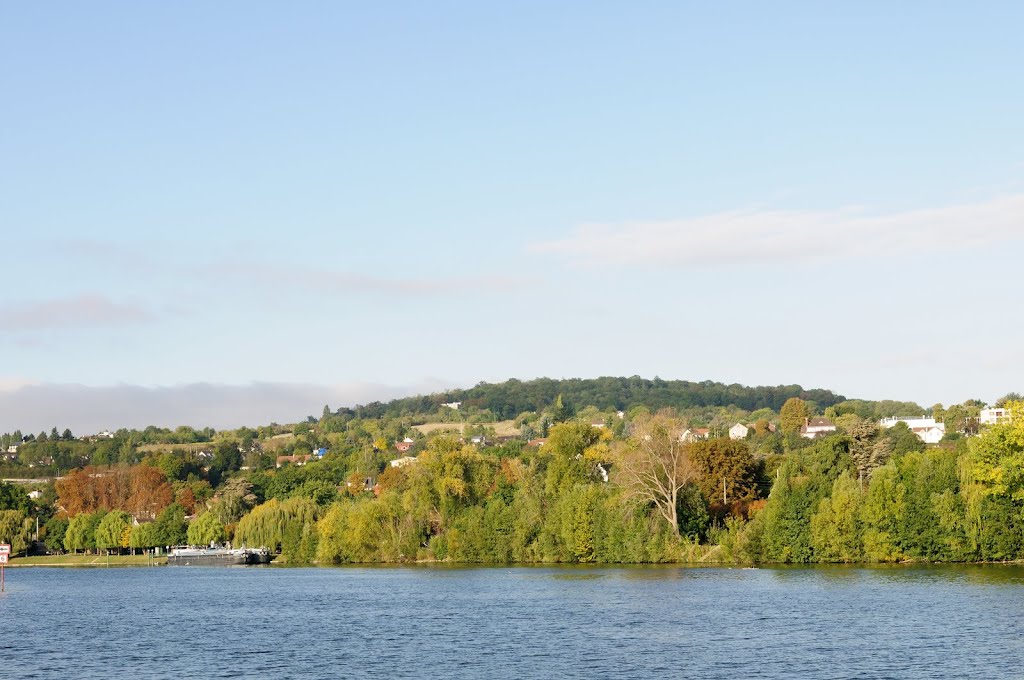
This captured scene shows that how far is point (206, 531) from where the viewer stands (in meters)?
165

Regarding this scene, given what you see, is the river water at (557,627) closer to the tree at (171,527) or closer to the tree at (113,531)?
the tree at (171,527)

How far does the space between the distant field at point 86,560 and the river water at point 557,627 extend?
69438 millimetres

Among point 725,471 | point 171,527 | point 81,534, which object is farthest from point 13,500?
point 725,471

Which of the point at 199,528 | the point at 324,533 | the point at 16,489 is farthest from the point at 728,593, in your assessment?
the point at 16,489

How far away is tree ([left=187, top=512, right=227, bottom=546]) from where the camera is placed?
6452 inches

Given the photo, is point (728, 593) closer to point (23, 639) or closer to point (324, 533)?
point (23, 639)

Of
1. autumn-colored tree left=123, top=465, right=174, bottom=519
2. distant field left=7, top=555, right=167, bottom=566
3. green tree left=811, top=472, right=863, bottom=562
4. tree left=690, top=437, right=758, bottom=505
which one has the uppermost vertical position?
tree left=690, top=437, right=758, bottom=505

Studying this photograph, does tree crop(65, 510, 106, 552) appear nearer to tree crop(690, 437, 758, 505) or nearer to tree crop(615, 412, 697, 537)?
tree crop(690, 437, 758, 505)

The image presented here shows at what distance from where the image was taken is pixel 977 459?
90062mm

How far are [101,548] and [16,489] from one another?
80.9ft

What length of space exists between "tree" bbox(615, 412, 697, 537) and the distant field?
79.2m

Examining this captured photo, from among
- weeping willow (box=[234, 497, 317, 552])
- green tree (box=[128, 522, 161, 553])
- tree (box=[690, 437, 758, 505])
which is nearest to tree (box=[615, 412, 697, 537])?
tree (box=[690, 437, 758, 505])

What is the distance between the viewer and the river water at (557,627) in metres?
47.5

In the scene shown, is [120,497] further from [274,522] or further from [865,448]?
[865,448]
